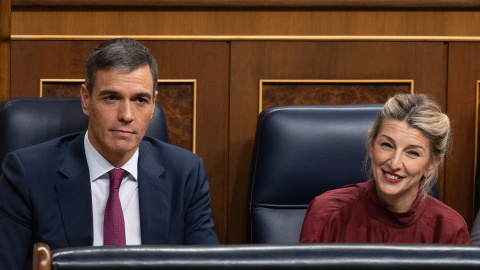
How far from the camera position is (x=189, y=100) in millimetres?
1604

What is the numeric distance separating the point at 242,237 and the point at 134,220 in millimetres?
507

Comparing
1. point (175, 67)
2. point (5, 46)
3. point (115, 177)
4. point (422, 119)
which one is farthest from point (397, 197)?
point (5, 46)

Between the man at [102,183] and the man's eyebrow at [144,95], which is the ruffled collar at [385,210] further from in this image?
the man's eyebrow at [144,95]

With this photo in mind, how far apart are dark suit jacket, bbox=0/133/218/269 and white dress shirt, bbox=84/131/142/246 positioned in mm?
15

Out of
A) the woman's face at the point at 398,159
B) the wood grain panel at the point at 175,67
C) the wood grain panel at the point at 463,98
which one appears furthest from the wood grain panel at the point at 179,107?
the wood grain panel at the point at 463,98

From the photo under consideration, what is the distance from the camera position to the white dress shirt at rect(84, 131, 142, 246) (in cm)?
114

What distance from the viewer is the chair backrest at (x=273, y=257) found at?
1.40 ft

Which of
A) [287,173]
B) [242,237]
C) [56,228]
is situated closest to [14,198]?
[56,228]

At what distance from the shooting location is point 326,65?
5.26 feet

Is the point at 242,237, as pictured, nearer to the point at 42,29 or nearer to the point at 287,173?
the point at 287,173

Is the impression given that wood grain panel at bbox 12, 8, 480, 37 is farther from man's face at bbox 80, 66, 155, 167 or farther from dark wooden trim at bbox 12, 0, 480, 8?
man's face at bbox 80, 66, 155, 167

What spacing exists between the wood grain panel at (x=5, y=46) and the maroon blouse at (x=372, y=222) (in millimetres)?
812

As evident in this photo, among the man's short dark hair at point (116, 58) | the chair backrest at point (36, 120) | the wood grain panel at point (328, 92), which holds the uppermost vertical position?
the man's short dark hair at point (116, 58)

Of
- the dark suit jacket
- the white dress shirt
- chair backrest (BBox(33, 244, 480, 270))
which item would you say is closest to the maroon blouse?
the dark suit jacket
